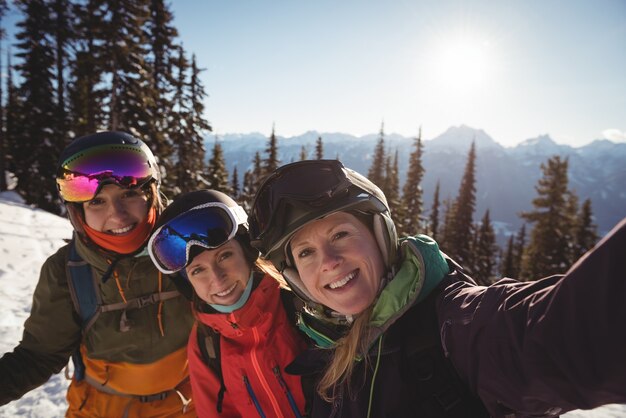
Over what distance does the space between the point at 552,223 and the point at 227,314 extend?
2846 centimetres

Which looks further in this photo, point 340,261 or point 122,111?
point 122,111

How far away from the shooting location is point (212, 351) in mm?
2742

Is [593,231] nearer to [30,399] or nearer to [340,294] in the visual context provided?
[340,294]

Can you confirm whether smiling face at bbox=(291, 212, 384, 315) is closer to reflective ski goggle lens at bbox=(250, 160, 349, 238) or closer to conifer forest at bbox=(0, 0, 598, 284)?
reflective ski goggle lens at bbox=(250, 160, 349, 238)

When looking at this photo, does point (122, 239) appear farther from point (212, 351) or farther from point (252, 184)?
point (252, 184)

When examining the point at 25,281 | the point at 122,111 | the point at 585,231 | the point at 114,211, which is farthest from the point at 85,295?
the point at 585,231

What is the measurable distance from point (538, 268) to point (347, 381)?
28518mm

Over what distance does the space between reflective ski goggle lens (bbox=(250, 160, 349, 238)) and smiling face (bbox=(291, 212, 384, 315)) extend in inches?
7.9

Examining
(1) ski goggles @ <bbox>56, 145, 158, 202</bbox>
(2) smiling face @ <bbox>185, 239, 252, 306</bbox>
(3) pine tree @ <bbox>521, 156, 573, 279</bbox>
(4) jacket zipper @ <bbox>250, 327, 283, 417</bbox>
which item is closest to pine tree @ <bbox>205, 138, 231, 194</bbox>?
(3) pine tree @ <bbox>521, 156, 573, 279</bbox>

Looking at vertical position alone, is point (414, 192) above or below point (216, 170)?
below

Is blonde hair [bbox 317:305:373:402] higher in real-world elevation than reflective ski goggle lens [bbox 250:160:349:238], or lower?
lower

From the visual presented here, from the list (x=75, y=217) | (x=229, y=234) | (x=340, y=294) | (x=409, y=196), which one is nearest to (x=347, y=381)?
(x=340, y=294)

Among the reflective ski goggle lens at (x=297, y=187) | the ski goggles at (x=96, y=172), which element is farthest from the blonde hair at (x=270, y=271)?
the ski goggles at (x=96, y=172)

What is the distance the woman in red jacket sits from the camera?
8.51ft
